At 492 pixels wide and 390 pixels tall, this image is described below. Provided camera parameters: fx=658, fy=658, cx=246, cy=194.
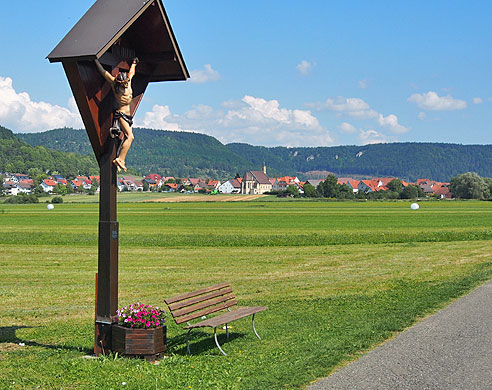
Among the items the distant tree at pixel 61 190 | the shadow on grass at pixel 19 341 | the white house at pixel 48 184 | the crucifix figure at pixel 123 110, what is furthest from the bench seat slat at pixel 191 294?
the white house at pixel 48 184

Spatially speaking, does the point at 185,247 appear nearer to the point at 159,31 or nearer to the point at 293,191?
the point at 159,31

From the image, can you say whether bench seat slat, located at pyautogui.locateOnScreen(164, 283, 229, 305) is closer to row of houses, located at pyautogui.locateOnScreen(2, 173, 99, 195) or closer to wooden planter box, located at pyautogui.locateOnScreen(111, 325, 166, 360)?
wooden planter box, located at pyautogui.locateOnScreen(111, 325, 166, 360)

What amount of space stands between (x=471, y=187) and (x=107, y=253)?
142390 millimetres

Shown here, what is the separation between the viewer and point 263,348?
10.5 metres

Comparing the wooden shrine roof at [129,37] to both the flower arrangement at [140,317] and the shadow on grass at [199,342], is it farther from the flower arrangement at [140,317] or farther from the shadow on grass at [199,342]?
the shadow on grass at [199,342]

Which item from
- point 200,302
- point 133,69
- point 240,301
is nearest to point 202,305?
point 200,302

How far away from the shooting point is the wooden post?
9.77 m

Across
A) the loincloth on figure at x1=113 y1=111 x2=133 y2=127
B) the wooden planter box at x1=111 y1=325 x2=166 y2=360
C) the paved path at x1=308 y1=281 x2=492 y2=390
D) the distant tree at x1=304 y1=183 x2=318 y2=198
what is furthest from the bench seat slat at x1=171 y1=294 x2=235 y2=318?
the distant tree at x1=304 y1=183 x2=318 y2=198

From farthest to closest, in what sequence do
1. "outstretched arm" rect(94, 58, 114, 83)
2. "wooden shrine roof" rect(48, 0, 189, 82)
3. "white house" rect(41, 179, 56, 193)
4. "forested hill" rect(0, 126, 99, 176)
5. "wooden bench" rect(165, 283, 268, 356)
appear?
"forested hill" rect(0, 126, 99, 176), "white house" rect(41, 179, 56, 193), "wooden bench" rect(165, 283, 268, 356), "outstretched arm" rect(94, 58, 114, 83), "wooden shrine roof" rect(48, 0, 189, 82)

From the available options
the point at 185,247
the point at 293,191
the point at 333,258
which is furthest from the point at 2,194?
the point at 333,258

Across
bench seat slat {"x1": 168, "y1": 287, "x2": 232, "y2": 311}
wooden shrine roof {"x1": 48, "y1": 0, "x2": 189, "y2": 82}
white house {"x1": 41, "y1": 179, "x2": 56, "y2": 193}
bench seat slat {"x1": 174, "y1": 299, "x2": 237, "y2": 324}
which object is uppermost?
wooden shrine roof {"x1": 48, "y1": 0, "x2": 189, "y2": 82}

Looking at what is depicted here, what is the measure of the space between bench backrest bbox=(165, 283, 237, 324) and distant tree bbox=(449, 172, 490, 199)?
138620 mm

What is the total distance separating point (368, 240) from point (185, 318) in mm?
28670

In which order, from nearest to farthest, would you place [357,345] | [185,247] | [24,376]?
[24,376] < [357,345] < [185,247]
